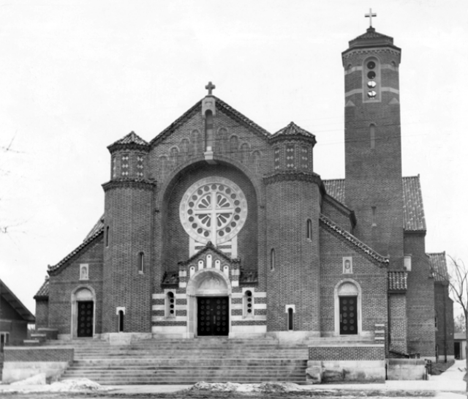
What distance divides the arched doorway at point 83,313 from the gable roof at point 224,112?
854 centimetres

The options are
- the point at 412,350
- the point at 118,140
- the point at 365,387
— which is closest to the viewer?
the point at 365,387

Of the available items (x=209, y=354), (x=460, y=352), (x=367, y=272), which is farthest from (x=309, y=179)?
(x=460, y=352)

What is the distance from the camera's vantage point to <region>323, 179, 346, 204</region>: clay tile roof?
58.7 metres

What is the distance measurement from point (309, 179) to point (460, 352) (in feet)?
129

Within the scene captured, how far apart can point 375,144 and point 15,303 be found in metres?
22.7

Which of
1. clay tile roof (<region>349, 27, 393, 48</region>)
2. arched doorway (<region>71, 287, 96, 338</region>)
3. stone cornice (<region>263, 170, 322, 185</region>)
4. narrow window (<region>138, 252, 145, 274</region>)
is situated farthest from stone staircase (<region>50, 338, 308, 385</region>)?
clay tile roof (<region>349, 27, 393, 48</region>)

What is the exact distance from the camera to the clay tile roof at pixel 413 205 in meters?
53.0

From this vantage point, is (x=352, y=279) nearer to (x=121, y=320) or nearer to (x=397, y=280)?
(x=397, y=280)

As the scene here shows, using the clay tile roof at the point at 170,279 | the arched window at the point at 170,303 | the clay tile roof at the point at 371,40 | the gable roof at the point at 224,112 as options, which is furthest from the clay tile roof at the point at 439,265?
the arched window at the point at 170,303

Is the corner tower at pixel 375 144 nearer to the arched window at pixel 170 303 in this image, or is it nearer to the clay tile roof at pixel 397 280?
the clay tile roof at pixel 397 280

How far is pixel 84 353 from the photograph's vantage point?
3994 cm

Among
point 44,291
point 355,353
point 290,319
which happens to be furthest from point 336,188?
point 355,353

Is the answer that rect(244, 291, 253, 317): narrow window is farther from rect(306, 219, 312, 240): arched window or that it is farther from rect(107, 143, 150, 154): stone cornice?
rect(107, 143, 150, 154): stone cornice

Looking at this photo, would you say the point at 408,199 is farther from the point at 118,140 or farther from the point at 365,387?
the point at 365,387
